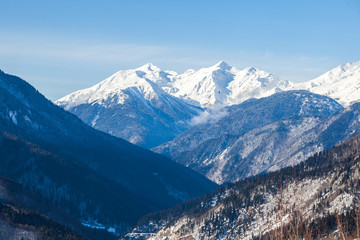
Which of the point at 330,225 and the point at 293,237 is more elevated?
the point at 293,237

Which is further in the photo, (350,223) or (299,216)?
(350,223)

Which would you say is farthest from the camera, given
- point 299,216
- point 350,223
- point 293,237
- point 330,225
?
point 330,225

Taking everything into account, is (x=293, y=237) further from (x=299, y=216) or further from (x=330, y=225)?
(x=330, y=225)

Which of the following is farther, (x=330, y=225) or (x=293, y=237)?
(x=330, y=225)

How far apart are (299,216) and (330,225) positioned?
155487 mm

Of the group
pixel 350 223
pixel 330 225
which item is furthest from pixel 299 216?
pixel 330 225

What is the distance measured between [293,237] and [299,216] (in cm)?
340

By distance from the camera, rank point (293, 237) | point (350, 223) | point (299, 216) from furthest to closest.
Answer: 1. point (350, 223)
2. point (293, 237)
3. point (299, 216)

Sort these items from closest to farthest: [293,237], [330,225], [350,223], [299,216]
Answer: [299,216]
[293,237]
[350,223]
[330,225]

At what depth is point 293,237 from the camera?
41.0 m

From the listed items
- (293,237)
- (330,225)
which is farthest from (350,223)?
(293,237)

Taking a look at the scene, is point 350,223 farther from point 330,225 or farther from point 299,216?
point 299,216

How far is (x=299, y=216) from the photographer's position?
1511 inches

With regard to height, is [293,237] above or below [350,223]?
above
